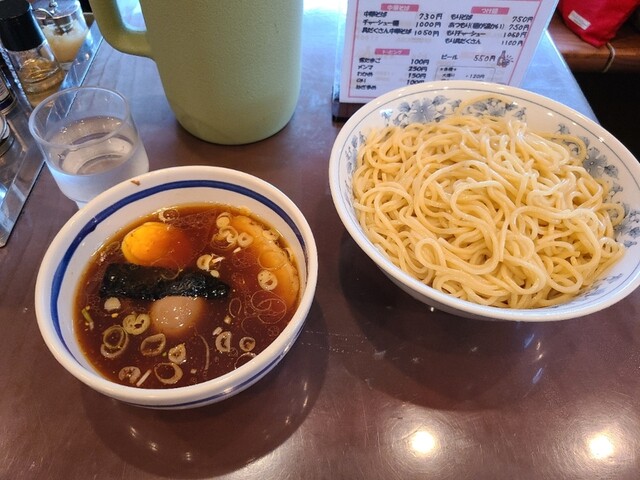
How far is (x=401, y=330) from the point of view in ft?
3.31

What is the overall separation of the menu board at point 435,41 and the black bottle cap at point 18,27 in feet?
3.09

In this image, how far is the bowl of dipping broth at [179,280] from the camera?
817mm

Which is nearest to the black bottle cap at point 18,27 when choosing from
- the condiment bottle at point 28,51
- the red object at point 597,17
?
the condiment bottle at point 28,51

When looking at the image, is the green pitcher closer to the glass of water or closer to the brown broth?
the glass of water

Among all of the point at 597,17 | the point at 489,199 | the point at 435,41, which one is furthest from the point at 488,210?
the point at 597,17

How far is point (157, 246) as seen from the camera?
1.00 metres

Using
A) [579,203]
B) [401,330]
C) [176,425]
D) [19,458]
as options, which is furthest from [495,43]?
[19,458]

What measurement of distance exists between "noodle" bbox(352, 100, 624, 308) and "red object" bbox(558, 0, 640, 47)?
174cm

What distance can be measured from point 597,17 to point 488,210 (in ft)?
6.63

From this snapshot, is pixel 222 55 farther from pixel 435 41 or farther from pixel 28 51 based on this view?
pixel 28 51

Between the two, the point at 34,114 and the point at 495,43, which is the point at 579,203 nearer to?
the point at 495,43

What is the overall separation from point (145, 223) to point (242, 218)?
0.21 metres

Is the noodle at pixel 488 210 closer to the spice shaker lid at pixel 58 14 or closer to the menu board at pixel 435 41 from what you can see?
the menu board at pixel 435 41

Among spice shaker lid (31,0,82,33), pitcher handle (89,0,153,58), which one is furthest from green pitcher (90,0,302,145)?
spice shaker lid (31,0,82,33)
